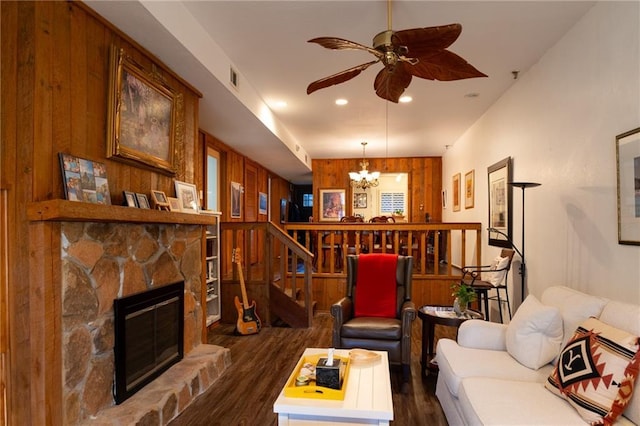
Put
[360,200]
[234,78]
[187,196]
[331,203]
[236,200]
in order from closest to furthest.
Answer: [187,196]
[234,78]
[236,200]
[331,203]
[360,200]

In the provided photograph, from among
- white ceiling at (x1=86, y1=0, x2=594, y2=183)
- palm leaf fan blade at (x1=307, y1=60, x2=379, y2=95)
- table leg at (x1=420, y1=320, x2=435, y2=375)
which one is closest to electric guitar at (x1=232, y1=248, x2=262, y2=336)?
table leg at (x1=420, y1=320, x2=435, y2=375)

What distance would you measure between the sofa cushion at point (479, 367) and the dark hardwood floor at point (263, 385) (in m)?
0.38

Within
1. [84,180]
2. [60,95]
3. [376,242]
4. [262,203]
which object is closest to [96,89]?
[60,95]

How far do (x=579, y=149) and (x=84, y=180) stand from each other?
3502 mm

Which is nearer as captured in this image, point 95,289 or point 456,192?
point 95,289

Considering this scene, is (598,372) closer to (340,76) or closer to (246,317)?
(340,76)

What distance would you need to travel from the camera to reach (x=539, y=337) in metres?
2.31

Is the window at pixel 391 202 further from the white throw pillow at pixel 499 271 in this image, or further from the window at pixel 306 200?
the white throw pillow at pixel 499 271

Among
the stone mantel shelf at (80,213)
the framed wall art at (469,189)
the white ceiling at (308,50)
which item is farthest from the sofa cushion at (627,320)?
the framed wall art at (469,189)

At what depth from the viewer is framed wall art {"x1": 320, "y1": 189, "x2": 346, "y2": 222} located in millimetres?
9156

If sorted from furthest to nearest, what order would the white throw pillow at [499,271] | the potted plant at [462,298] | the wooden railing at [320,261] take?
the wooden railing at [320,261] < the white throw pillow at [499,271] < the potted plant at [462,298]

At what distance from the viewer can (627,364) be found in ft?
5.47

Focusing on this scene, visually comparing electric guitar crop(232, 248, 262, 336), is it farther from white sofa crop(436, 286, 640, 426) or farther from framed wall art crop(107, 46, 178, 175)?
white sofa crop(436, 286, 640, 426)

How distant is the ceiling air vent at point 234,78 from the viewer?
3.57 meters
